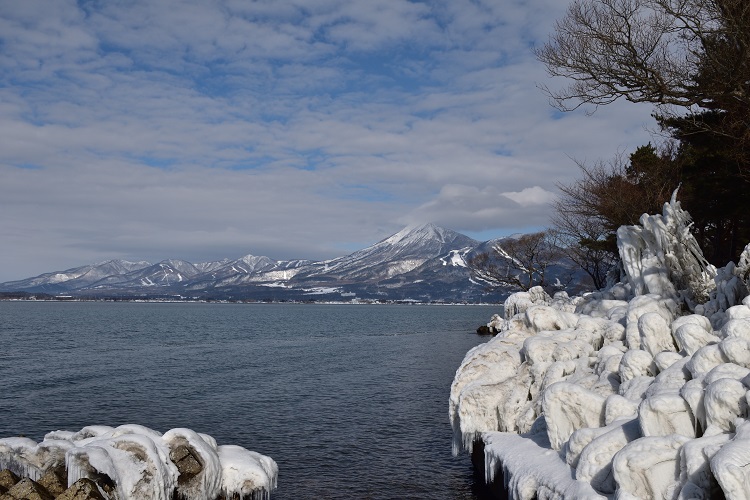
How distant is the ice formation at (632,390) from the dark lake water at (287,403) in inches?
145

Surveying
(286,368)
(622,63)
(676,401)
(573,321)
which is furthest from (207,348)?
(676,401)

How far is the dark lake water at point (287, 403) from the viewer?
2265cm

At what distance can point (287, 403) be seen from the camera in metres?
35.9

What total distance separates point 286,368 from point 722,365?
4131cm

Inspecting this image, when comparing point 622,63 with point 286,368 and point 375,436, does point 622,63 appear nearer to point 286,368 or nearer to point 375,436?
point 375,436

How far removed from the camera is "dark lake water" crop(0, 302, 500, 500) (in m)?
22.7

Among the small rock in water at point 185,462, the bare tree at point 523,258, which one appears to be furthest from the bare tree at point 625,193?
the small rock in water at point 185,462

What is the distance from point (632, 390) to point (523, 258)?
219 ft

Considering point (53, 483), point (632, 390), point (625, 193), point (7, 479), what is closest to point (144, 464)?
point (53, 483)

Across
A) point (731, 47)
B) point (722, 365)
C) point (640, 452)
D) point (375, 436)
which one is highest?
point (731, 47)

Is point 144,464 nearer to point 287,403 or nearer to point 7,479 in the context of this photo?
point 7,479

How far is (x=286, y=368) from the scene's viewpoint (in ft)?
171

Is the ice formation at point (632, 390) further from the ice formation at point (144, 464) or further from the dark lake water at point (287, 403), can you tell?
the ice formation at point (144, 464)

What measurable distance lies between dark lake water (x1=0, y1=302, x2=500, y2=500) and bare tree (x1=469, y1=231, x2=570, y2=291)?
53.2 ft
